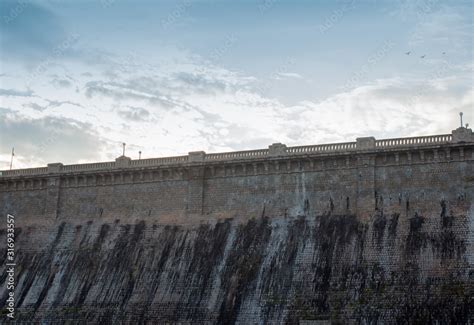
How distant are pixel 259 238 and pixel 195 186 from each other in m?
7.81

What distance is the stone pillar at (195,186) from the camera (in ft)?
202

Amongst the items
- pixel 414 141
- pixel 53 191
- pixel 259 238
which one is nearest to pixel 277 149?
pixel 259 238

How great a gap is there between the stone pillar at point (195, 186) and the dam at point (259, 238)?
10 cm

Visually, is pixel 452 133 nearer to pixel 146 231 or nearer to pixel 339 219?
pixel 339 219

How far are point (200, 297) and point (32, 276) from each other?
649 inches

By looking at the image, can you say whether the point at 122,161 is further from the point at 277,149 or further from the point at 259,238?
the point at 259,238

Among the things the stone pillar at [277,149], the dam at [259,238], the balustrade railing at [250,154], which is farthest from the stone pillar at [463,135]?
the stone pillar at [277,149]

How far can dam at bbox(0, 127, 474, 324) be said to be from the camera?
50.4 metres

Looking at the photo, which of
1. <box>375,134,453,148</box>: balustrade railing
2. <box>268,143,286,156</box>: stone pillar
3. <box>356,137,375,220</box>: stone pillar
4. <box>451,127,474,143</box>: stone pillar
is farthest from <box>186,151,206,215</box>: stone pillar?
<box>451,127,474,143</box>: stone pillar

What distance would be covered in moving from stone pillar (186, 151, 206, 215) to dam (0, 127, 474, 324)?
101 millimetres

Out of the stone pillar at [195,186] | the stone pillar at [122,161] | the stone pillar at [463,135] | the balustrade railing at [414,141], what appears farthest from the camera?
the stone pillar at [122,161]

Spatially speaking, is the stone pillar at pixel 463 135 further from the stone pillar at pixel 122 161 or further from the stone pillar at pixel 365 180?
the stone pillar at pixel 122 161

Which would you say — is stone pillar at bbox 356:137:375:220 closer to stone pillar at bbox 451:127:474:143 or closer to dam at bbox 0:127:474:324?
dam at bbox 0:127:474:324

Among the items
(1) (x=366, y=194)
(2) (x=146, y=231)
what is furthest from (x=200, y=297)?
(1) (x=366, y=194)
